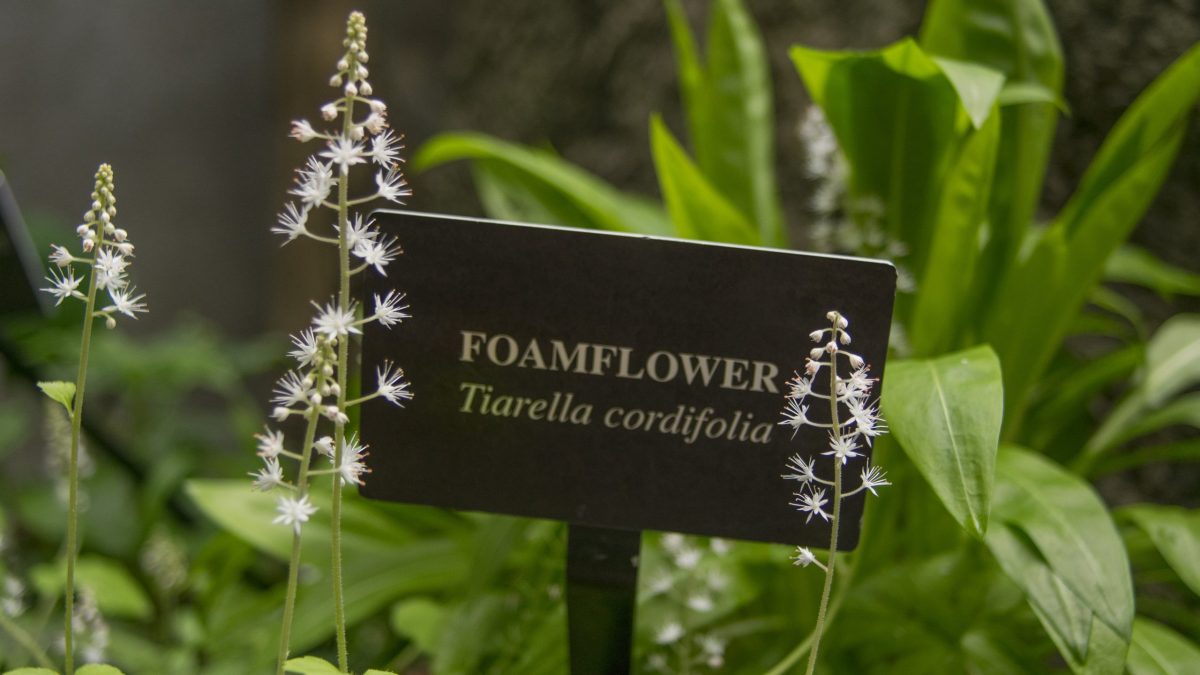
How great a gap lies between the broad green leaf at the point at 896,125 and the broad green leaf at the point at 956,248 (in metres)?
0.03

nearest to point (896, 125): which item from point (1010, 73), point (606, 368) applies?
point (1010, 73)

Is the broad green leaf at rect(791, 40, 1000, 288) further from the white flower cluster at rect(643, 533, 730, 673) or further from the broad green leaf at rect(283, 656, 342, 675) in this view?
the broad green leaf at rect(283, 656, 342, 675)

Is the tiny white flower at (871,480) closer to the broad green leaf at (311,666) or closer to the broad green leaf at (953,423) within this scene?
the broad green leaf at (953,423)

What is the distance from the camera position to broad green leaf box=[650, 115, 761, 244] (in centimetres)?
94

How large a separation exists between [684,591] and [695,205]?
36 cm

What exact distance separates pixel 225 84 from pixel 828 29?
5.34 feet

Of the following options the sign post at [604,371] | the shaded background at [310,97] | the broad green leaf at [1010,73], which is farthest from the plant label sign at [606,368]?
the shaded background at [310,97]

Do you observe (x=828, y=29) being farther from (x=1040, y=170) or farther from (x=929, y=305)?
(x=929, y=305)

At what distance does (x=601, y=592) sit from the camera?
2.31ft

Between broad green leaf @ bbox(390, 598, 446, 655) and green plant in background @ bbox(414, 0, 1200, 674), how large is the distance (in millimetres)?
222

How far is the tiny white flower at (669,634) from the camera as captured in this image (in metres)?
0.74

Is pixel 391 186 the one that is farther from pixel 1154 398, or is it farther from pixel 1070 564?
pixel 1154 398

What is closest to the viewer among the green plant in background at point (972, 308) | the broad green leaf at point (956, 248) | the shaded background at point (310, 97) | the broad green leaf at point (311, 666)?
the broad green leaf at point (311, 666)

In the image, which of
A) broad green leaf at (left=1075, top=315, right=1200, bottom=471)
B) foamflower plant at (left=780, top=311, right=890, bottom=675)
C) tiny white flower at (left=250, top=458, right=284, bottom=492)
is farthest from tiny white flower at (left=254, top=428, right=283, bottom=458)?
broad green leaf at (left=1075, top=315, right=1200, bottom=471)
